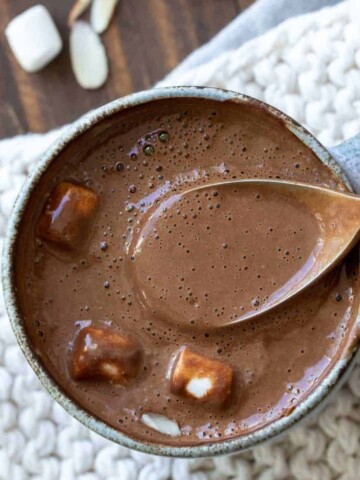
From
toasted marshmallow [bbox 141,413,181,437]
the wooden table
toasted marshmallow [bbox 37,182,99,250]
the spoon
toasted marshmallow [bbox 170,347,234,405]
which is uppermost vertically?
the wooden table

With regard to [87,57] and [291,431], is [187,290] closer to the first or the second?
[291,431]

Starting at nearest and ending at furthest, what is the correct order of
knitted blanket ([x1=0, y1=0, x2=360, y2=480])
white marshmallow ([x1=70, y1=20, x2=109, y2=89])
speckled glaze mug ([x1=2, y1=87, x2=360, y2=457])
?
speckled glaze mug ([x1=2, y1=87, x2=360, y2=457])
knitted blanket ([x1=0, y1=0, x2=360, y2=480])
white marshmallow ([x1=70, y1=20, x2=109, y2=89])

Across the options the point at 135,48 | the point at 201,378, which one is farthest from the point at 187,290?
the point at 135,48

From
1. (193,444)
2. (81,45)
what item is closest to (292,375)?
(193,444)

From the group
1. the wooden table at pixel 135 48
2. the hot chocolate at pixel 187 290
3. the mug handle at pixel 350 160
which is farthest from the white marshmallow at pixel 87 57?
the mug handle at pixel 350 160

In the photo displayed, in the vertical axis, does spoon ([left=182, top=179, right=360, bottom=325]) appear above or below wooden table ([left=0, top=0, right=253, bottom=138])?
below

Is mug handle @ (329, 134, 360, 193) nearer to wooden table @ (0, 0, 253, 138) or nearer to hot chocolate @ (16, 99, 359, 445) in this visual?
hot chocolate @ (16, 99, 359, 445)

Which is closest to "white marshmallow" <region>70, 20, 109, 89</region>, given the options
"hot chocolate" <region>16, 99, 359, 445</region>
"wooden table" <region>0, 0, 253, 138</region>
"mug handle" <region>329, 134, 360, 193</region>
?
"wooden table" <region>0, 0, 253, 138</region>

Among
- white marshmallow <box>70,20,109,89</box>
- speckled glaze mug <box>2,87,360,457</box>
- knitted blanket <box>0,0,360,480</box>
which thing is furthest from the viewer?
white marshmallow <box>70,20,109,89</box>
